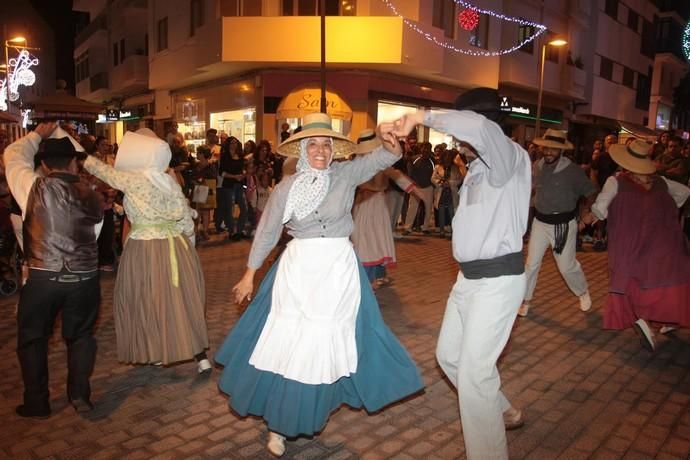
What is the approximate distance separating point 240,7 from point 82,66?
26.3 meters

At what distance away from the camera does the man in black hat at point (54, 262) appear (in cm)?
373

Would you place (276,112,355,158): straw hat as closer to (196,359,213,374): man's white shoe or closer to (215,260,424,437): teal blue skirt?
(215,260,424,437): teal blue skirt

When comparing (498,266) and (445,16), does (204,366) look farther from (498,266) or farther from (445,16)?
(445,16)

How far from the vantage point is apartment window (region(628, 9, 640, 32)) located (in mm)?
34406

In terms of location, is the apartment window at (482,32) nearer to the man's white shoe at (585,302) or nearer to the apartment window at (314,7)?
the apartment window at (314,7)

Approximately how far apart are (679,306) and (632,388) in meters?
1.21

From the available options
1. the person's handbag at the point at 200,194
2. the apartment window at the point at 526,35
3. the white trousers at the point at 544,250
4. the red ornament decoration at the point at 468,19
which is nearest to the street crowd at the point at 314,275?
the white trousers at the point at 544,250

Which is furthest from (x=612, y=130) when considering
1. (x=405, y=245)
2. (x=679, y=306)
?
(x=679, y=306)

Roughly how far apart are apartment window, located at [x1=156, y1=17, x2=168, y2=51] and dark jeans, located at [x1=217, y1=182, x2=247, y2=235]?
14.3m

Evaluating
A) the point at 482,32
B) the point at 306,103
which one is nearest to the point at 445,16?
the point at 482,32

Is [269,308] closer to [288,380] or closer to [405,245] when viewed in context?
[288,380]

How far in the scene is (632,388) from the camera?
465 centimetres

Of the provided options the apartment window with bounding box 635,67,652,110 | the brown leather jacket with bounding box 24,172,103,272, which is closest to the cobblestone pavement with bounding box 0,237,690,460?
the brown leather jacket with bounding box 24,172,103,272

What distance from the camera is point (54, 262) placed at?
12.3ft
